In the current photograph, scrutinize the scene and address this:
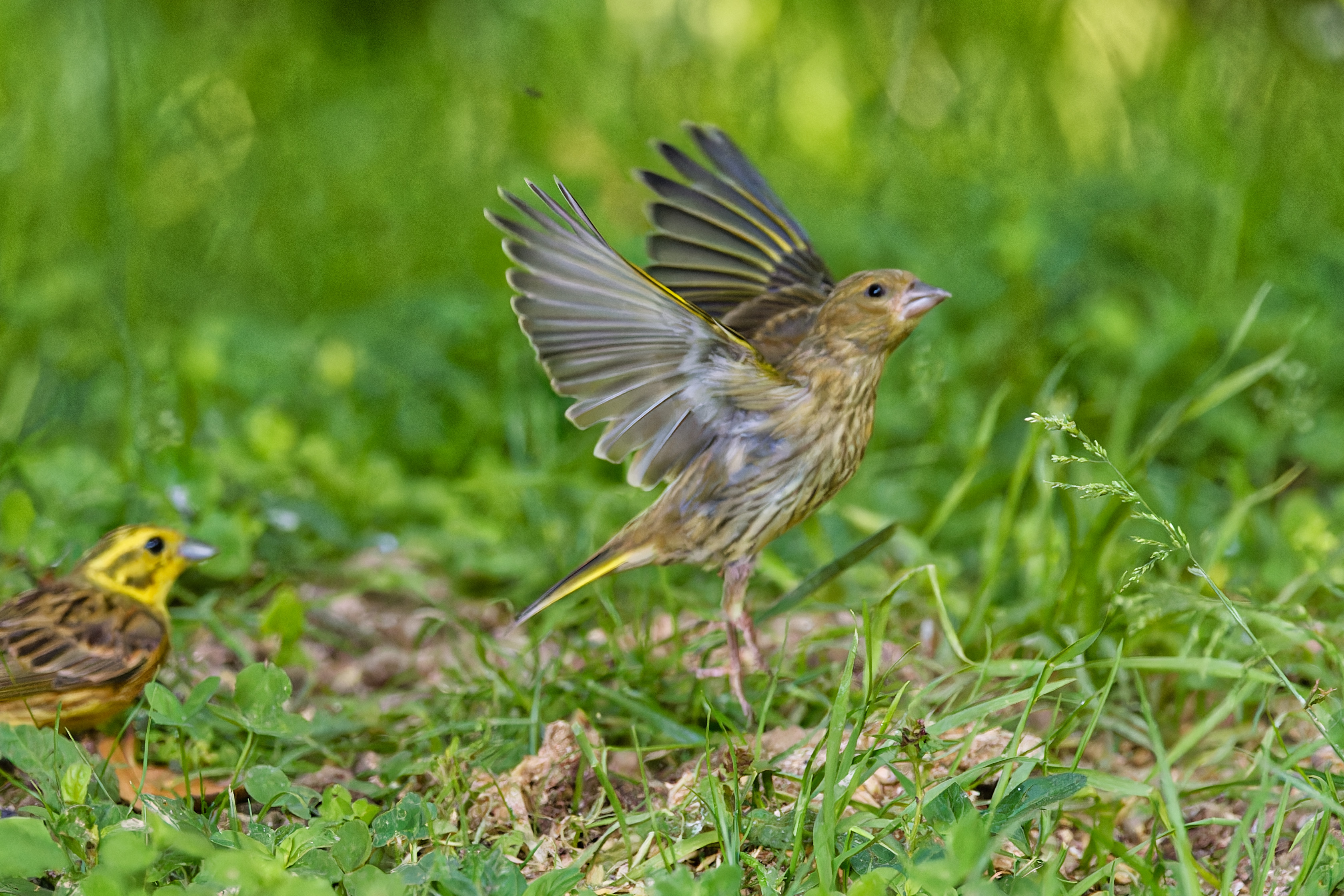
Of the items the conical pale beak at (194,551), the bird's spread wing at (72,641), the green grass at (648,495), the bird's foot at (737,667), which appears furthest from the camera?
the conical pale beak at (194,551)

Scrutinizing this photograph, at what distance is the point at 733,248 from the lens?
4023mm

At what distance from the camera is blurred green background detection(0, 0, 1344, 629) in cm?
464

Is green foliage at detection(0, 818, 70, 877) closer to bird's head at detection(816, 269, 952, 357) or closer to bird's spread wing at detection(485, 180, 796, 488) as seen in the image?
bird's spread wing at detection(485, 180, 796, 488)

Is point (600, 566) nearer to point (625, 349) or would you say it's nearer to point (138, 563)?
point (625, 349)

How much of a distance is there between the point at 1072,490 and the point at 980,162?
3027 millimetres

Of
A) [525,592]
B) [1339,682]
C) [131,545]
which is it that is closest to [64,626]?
[131,545]

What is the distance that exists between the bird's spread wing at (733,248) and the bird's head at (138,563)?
4.94 ft

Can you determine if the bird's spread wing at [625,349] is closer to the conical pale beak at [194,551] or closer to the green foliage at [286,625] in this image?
the green foliage at [286,625]

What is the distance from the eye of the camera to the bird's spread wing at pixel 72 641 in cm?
327

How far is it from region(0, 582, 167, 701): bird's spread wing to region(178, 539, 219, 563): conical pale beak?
0.73ft

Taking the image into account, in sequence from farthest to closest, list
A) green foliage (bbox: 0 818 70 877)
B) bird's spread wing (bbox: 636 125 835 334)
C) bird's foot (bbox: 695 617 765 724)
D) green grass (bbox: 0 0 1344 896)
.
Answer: bird's spread wing (bbox: 636 125 835 334) < bird's foot (bbox: 695 617 765 724) < green grass (bbox: 0 0 1344 896) < green foliage (bbox: 0 818 70 877)

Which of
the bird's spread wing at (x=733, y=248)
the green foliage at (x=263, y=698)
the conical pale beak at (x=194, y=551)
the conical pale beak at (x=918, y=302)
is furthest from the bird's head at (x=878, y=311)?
the conical pale beak at (x=194, y=551)

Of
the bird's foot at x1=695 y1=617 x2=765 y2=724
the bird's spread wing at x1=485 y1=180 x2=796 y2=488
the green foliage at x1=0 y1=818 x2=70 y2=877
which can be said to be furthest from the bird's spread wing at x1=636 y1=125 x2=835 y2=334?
the green foliage at x1=0 y1=818 x2=70 y2=877

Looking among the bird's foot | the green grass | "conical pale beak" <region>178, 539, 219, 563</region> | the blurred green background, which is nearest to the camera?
the green grass
